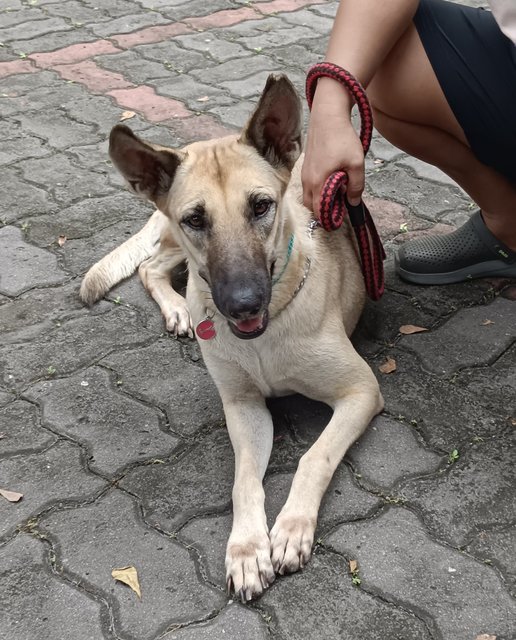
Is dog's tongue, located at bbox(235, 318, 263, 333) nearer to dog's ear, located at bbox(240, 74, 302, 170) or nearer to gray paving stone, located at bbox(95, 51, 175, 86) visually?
dog's ear, located at bbox(240, 74, 302, 170)

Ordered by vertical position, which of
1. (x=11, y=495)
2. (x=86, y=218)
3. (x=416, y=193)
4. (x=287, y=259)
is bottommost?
(x=86, y=218)

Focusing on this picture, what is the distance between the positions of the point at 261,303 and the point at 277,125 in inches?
27.9

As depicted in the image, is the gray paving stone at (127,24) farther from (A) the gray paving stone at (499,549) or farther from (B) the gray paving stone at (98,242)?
(A) the gray paving stone at (499,549)

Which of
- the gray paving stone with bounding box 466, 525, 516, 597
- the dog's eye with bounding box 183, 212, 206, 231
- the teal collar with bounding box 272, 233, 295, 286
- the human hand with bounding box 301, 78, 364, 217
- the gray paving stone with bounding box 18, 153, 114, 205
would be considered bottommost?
the gray paving stone with bounding box 18, 153, 114, 205

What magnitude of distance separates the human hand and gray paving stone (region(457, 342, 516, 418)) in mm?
963

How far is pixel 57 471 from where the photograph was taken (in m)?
3.28

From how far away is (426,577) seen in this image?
2.73 metres

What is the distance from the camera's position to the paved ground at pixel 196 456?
2.67 meters

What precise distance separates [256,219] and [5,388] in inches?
58.4

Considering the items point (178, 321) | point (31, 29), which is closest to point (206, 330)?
point (178, 321)

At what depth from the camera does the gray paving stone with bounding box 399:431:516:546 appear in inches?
115

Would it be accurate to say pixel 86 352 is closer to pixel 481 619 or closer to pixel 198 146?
pixel 198 146

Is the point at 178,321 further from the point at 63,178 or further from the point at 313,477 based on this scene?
the point at 63,178

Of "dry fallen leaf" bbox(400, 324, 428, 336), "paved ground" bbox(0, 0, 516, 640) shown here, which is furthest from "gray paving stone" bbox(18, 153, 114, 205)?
"dry fallen leaf" bbox(400, 324, 428, 336)
